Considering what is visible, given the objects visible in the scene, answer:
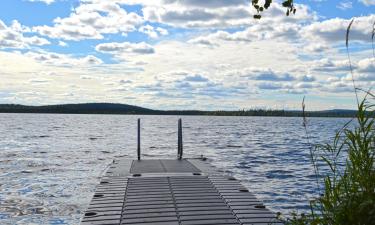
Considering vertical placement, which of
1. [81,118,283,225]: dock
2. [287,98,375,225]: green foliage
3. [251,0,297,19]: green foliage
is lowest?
[81,118,283,225]: dock

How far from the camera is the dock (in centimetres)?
909

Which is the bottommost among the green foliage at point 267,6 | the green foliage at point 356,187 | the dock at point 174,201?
the dock at point 174,201

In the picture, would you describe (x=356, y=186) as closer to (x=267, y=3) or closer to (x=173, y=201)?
(x=267, y=3)

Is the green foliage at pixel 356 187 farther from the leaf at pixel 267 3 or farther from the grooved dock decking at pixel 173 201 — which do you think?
the leaf at pixel 267 3

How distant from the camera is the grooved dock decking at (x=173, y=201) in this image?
909 centimetres

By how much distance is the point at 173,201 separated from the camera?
35.8 ft

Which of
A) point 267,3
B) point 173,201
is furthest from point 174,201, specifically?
point 267,3

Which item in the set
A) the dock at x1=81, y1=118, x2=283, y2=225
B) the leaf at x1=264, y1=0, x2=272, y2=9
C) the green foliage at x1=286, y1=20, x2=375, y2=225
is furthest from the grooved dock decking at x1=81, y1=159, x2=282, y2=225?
the leaf at x1=264, y1=0, x2=272, y2=9

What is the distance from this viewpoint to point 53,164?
2691cm

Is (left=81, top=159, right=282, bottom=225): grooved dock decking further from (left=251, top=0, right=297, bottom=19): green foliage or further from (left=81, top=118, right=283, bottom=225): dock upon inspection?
(left=251, top=0, right=297, bottom=19): green foliage

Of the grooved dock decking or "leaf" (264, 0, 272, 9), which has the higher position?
"leaf" (264, 0, 272, 9)

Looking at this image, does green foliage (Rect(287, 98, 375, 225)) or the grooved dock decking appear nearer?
green foliage (Rect(287, 98, 375, 225))

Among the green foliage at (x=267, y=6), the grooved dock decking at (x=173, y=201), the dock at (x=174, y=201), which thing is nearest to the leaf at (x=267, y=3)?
the green foliage at (x=267, y=6)

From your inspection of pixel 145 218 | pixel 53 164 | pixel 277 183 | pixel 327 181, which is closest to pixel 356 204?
pixel 327 181
